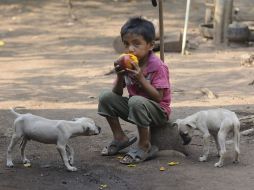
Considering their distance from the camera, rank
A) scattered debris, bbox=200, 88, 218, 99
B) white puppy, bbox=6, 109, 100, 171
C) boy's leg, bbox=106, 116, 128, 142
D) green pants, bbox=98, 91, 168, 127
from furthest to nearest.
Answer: scattered debris, bbox=200, 88, 218, 99
boy's leg, bbox=106, 116, 128, 142
green pants, bbox=98, 91, 168, 127
white puppy, bbox=6, 109, 100, 171

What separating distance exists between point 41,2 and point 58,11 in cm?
109

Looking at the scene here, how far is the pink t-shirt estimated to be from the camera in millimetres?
4750

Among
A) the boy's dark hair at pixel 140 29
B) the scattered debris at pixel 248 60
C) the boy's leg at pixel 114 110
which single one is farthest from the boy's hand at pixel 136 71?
the scattered debris at pixel 248 60

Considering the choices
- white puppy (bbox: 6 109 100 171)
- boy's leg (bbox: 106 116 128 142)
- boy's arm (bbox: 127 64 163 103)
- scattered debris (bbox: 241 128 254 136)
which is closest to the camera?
white puppy (bbox: 6 109 100 171)

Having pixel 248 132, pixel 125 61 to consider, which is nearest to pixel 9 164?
pixel 125 61

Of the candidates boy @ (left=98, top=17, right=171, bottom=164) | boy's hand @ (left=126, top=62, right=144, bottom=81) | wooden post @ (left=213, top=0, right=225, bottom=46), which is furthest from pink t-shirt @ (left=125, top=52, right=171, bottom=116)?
wooden post @ (left=213, top=0, right=225, bottom=46)

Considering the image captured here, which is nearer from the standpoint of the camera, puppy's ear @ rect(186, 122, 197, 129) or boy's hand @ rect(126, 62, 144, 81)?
boy's hand @ rect(126, 62, 144, 81)

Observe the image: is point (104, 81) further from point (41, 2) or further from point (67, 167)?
point (41, 2)

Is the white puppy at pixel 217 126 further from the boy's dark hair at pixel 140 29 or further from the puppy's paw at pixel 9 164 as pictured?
the puppy's paw at pixel 9 164

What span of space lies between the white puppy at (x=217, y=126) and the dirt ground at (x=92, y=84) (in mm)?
139

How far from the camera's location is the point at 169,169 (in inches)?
178

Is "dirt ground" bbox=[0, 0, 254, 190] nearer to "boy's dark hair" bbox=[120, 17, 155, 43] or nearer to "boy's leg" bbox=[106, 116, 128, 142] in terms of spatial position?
"boy's leg" bbox=[106, 116, 128, 142]

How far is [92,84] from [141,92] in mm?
4733

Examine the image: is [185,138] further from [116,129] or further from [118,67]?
[118,67]
